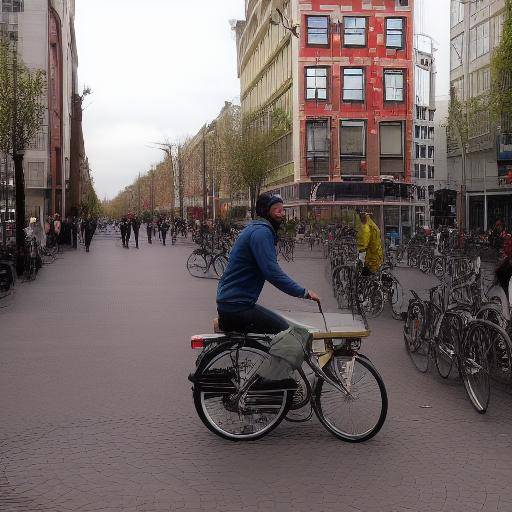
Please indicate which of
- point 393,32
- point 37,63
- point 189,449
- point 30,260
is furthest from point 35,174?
point 189,449

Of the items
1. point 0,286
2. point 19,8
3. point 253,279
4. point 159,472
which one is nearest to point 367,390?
point 253,279

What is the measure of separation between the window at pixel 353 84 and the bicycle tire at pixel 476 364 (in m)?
53.5

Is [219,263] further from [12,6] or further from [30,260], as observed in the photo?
[12,6]

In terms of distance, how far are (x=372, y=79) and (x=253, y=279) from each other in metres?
55.6

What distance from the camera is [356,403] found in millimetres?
6281

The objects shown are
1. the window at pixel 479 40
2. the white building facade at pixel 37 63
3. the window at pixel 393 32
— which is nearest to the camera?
the window at pixel 479 40

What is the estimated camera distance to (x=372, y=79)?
6000 centimetres

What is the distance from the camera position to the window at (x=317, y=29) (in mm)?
60094

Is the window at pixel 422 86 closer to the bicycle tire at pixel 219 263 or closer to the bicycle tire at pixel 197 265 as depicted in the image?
the bicycle tire at pixel 197 265

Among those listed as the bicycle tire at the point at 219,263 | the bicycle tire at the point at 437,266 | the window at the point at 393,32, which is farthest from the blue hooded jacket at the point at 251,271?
the window at the point at 393,32

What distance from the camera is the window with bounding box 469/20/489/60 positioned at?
53219 millimetres

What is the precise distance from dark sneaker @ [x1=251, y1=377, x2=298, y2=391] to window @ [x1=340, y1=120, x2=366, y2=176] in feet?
177

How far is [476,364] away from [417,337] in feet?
8.25

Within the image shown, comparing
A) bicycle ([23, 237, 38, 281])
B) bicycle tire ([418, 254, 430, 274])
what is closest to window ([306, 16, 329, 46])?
bicycle tire ([418, 254, 430, 274])
